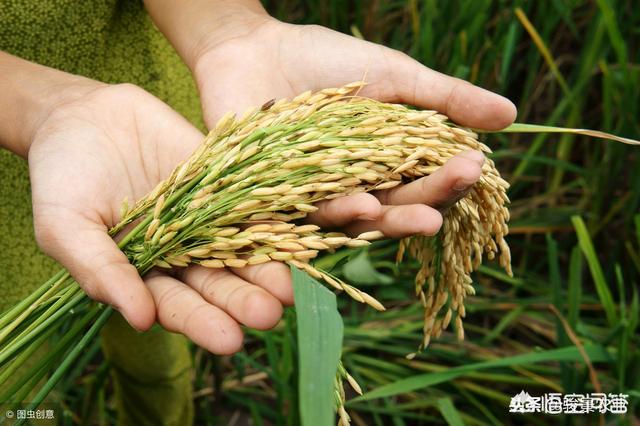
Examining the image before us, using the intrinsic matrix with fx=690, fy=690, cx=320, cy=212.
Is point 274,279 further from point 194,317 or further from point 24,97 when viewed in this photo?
point 24,97

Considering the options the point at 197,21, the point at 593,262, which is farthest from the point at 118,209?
the point at 593,262

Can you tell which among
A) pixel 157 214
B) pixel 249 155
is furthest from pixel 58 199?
pixel 249 155

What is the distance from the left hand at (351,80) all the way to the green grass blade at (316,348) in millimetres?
Answer: 184

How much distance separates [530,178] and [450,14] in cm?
61

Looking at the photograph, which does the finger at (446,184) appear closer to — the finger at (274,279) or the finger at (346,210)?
the finger at (346,210)

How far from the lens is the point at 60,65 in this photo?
60.3 inches

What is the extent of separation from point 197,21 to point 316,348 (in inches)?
38.5

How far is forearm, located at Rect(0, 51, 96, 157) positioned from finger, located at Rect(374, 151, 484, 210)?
70 cm

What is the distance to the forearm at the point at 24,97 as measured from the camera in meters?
1.36

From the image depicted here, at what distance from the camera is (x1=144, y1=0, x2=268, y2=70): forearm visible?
152 centimetres

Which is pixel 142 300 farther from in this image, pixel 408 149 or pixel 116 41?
pixel 116 41
